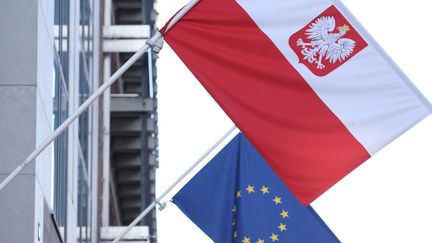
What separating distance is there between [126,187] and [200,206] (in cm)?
3390

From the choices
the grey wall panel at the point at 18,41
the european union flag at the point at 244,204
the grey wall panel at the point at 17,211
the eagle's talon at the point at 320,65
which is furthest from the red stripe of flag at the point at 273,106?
the european union flag at the point at 244,204

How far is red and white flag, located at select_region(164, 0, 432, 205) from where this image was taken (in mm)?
16844

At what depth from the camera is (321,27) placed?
17.0m

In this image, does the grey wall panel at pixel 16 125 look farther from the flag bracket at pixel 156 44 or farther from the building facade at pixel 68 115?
the flag bracket at pixel 156 44

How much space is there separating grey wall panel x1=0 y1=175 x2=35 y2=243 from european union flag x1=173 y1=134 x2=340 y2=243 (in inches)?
152

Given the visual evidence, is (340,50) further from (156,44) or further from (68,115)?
(68,115)

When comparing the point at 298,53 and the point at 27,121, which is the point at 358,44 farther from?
the point at 27,121

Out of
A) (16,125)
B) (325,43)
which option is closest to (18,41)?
(16,125)

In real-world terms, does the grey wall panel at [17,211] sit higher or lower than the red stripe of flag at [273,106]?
higher

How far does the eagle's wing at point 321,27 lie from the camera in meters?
17.0

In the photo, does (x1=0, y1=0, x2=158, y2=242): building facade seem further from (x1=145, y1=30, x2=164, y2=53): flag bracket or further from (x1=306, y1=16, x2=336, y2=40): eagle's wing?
(x1=306, y1=16, x2=336, y2=40): eagle's wing

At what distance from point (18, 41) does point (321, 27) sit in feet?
15.4

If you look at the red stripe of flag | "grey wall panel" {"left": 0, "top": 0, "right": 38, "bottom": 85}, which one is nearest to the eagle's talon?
the red stripe of flag

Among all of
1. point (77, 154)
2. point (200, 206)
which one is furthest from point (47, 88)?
point (77, 154)
